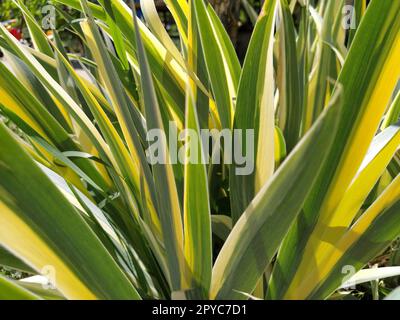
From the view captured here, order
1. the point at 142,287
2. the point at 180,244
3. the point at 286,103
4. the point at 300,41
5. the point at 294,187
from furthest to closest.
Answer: the point at 300,41, the point at 286,103, the point at 142,287, the point at 180,244, the point at 294,187

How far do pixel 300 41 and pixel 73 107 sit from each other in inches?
18.4

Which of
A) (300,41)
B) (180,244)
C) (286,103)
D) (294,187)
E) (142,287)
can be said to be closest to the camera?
(294,187)

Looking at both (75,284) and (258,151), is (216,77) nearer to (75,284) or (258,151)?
(258,151)

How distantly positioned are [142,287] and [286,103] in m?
0.37

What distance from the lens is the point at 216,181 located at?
1.02 meters

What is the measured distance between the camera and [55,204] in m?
0.57

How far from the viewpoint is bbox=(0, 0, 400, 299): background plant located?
576mm

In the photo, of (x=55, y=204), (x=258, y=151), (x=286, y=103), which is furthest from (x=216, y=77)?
(x=55, y=204)

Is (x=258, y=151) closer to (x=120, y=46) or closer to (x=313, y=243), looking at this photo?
(x=313, y=243)

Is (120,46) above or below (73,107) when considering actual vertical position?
above

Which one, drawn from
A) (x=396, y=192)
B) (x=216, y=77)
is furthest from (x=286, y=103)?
(x=396, y=192)

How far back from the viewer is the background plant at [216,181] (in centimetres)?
58

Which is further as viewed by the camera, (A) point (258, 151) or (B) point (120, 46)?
(B) point (120, 46)
